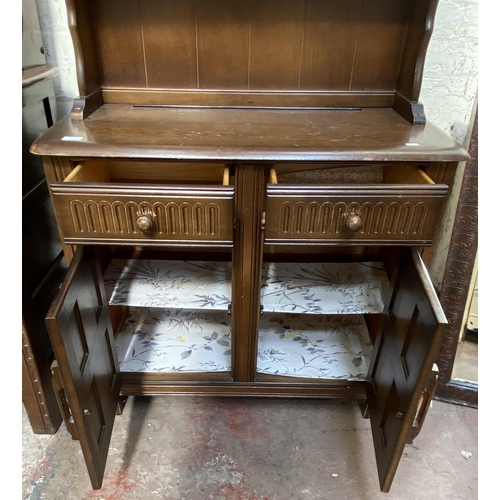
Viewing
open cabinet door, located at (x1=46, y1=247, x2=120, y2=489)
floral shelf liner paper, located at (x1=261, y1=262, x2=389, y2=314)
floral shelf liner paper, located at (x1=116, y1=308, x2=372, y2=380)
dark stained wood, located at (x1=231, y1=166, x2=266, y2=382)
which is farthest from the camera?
floral shelf liner paper, located at (x1=116, y1=308, x2=372, y2=380)

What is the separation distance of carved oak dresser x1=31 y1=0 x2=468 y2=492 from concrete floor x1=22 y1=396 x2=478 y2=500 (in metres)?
0.13

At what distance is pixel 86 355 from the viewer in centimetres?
90

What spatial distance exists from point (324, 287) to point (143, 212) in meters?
0.58

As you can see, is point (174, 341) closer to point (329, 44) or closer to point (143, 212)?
point (143, 212)

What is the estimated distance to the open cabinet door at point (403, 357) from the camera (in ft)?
2.61

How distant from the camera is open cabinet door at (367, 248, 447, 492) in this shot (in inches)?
31.4

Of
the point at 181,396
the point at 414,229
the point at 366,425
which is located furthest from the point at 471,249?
the point at 181,396

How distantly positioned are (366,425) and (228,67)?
1.14m

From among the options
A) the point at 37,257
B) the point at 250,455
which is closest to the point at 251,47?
the point at 37,257

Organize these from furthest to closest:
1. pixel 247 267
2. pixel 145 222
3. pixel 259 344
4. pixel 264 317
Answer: pixel 264 317, pixel 259 344, pixel 247 267, pixel 145 222

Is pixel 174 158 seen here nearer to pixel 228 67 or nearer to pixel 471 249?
pixel 228 67

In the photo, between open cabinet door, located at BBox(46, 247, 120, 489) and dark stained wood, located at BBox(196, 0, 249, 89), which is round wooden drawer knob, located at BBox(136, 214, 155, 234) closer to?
open cabinet door, located at BBox(46, 247, 120, 489)

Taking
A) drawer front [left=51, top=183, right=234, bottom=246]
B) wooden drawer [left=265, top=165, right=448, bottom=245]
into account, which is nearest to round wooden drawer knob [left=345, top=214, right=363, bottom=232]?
wooden drawer [left=265, top=165, right=448, bottom=245]

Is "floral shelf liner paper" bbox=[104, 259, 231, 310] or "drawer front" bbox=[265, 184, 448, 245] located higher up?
"drawer front" bbox=[265, 184, 448, 245]
